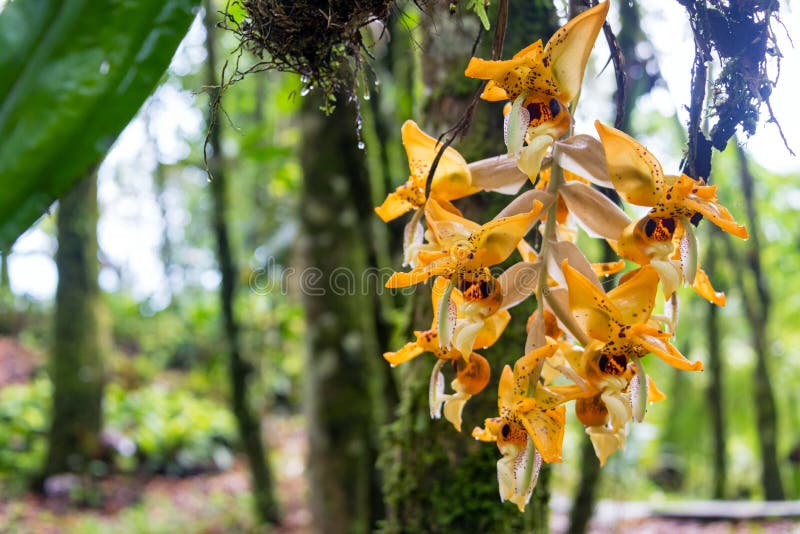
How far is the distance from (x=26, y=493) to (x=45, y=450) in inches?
19.4

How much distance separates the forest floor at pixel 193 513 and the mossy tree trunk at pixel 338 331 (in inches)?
64.2

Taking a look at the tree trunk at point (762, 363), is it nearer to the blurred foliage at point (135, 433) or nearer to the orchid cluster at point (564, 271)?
the orchid cluster at point (564, 271)

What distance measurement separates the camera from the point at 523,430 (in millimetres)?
800

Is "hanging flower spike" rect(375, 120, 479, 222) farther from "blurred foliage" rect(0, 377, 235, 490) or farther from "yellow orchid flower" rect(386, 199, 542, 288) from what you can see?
"blurred foliage" rect(0, 377, 235, 490)

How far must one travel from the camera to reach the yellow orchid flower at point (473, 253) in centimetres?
77

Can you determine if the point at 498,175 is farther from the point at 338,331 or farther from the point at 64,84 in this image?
the point at 338,331

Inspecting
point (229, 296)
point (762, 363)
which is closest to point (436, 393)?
point (229, 296)

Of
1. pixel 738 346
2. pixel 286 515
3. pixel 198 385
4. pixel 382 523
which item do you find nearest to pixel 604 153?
pixel 382 523

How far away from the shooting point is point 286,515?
6473mm

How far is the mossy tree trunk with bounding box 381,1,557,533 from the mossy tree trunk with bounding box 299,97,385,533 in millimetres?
1792

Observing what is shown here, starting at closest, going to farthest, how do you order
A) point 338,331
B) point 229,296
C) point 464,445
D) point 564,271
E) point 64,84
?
point 64,84 < point 564,271 < point 464,445 < point 338,331 < point 229,296

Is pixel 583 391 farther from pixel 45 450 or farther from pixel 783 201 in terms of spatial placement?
pixel 45 450

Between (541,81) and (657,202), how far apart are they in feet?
0.66

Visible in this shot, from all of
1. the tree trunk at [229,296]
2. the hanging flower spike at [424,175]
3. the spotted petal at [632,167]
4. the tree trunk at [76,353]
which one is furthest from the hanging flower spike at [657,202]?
the tree trunk at [76,353]
